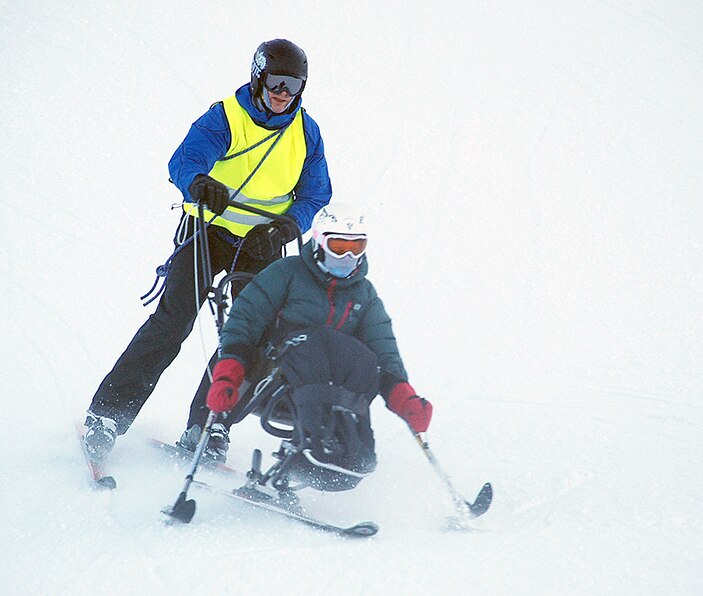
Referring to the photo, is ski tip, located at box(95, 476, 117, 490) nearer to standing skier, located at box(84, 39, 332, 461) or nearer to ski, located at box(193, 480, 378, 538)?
standing skier, located at box(84, 39, 332, 461)

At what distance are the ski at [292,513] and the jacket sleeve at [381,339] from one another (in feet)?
2.10

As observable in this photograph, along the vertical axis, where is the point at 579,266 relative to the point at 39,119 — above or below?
above

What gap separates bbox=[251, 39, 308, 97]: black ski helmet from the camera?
3.75 meters

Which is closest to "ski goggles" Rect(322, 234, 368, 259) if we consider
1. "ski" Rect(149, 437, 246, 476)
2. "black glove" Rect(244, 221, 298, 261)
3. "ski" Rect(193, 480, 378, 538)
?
"black glove" Rect(244, 221, 298, 261)

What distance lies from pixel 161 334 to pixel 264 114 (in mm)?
1177

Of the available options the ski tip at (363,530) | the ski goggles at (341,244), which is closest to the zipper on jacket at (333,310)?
the ski goggles at (341,244)

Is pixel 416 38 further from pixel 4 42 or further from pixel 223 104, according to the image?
pixel 223 104

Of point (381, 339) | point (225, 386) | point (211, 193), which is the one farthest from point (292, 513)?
point (211, 193)

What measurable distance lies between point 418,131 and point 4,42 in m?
6.39

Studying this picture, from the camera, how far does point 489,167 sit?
11750 mm

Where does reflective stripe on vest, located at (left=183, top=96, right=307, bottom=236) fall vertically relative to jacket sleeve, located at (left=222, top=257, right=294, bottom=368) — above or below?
above

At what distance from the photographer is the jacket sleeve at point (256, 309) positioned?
3582 millimetres

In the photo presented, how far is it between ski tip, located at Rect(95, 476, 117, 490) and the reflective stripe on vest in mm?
1252

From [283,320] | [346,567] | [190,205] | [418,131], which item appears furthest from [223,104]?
[418,131]
